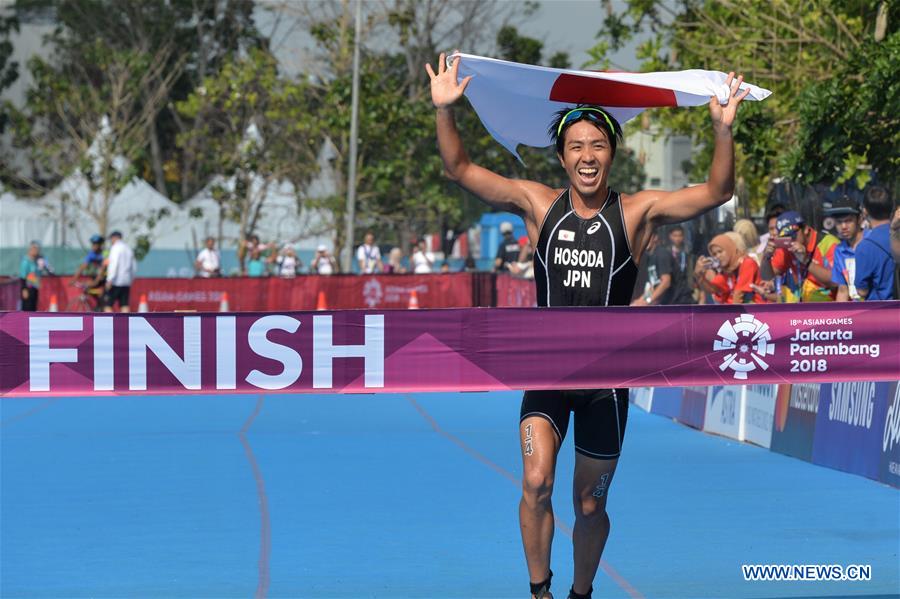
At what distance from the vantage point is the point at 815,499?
31.6ft

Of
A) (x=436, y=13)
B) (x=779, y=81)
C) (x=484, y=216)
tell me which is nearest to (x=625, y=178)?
(x=484, y=216)

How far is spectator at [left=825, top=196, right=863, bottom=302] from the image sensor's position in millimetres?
11055

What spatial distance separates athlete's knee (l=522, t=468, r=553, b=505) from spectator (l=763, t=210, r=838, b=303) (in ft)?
21.3

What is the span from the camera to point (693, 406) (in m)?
14.6

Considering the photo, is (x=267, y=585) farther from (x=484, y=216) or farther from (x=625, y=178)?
(x=625, y=178)

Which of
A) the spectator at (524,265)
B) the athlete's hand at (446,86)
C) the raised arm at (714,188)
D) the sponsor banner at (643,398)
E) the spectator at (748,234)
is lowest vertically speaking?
the sponsor banner at (643,398)

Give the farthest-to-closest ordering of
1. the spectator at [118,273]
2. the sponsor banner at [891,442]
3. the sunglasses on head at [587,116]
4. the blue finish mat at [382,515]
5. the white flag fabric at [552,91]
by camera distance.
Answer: the spectator at [118,273] < the sponsor banner at [891,442] < the blue finish mat at [382,515] < the white flag fabric at [552,91] < the sunglasses on head at [587,116]

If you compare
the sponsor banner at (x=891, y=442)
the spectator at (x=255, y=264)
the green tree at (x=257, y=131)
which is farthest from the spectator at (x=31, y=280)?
the sponsor banner at (x=891, y=442)

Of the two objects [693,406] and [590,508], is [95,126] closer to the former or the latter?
[693,406]

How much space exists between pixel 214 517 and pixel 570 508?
2.34 m

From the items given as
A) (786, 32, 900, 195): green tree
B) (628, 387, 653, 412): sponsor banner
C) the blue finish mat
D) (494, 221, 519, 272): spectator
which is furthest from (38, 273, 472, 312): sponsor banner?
(786, 32, 900, 195): green tree

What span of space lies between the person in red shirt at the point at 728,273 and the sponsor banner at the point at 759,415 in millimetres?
906

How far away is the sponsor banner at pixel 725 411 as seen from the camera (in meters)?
13.3

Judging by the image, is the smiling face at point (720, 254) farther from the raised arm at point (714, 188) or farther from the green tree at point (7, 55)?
the green tree at point (7, 55)
